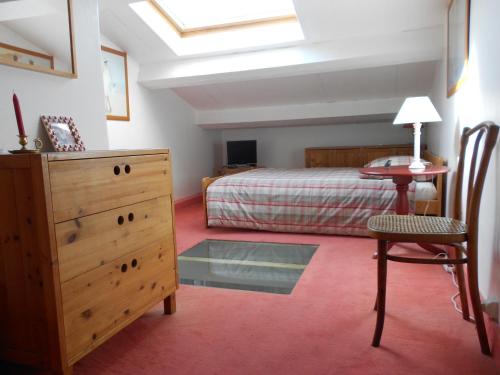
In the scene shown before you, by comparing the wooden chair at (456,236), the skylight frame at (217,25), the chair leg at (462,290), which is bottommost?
the chair leg at (462,290)

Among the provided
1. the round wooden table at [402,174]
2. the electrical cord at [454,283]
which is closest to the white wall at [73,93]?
the round wooden table at [402,174]

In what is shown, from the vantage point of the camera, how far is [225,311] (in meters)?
1.98

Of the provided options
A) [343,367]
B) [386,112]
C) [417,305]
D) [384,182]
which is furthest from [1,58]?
[386,112]

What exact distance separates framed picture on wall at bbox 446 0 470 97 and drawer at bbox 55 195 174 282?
1.92m

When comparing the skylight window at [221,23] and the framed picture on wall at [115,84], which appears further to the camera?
the framed picture on wall at [115,84]

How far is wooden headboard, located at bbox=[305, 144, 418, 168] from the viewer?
17.9 ft

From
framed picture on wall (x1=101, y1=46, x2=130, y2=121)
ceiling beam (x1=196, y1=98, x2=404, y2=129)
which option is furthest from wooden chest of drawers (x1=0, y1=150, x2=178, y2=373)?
ceiling beam (x1=196, y1=98, x2=404, y2=129)

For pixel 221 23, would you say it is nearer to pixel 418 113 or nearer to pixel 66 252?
pixel 418 113

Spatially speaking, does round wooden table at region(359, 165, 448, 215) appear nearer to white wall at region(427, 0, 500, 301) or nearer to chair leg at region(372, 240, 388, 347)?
white wall at region(427, 0, 500, 301)

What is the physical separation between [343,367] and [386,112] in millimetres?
4151

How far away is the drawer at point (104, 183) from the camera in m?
1.27

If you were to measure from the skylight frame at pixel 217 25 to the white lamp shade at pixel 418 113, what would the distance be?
1545mm

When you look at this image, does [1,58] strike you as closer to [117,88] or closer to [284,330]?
[284,330]

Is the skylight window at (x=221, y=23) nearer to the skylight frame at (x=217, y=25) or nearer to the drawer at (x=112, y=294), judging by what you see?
the skylight frame at (x=217, y=25)
